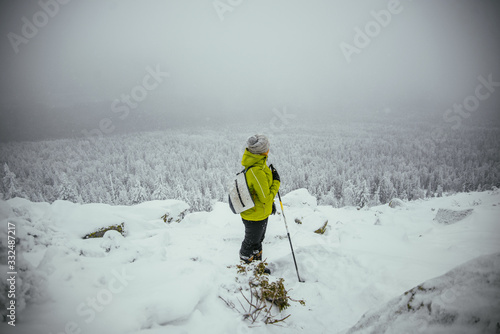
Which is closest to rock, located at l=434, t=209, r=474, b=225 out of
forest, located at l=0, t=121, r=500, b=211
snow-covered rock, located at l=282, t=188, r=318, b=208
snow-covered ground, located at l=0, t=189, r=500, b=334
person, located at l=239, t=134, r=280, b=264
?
snow-covered ground, located at l=0, t=189, r=500, b=334

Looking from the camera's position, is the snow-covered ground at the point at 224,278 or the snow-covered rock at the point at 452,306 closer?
the snow-covered rock at the point at 452,306

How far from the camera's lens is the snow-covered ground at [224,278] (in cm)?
189

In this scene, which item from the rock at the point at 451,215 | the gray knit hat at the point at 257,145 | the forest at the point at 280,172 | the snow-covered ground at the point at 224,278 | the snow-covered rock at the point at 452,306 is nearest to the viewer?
the snow-covered rock at the point at 452,306

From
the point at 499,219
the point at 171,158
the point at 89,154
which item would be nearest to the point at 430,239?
the point at 499,219

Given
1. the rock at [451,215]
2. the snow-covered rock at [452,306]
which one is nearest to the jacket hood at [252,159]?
the snow-covered rock at [452,306]

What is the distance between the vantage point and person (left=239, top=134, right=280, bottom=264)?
3953mm

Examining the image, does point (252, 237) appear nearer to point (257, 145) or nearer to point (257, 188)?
point (257, 188)

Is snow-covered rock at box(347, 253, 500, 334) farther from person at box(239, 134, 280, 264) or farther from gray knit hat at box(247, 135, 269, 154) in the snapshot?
gray knit hat at box(247, 135, 269, 154)

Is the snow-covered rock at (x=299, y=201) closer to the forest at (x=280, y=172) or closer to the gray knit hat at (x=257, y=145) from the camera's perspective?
the gray knit hat at (x=257, y=145)

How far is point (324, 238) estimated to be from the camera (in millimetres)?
6996

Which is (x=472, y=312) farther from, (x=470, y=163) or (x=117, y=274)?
(x=470, y=163)

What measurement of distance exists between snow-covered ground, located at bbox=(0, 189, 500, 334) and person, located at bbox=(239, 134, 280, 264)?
0.58 metres

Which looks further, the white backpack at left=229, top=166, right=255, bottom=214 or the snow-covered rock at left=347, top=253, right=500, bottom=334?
the white backpack at left=229, top=166, right=255, bottom=214

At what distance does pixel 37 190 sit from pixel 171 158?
61291 mm
